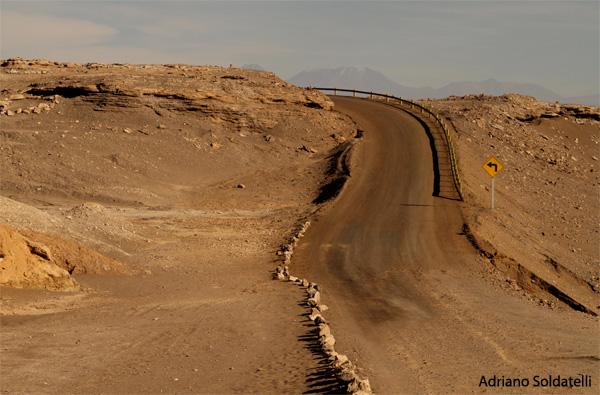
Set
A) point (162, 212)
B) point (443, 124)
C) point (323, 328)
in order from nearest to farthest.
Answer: point (323, 328), point (162, 212), point (443, 124)

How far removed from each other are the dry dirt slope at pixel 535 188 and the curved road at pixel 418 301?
188cm

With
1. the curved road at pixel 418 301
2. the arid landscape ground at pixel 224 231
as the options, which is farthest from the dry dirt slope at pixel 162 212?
the curved road at pixel 418 301

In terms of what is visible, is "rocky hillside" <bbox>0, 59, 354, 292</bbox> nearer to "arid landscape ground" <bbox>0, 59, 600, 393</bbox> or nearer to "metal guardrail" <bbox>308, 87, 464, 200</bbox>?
"arid landscape ground" <bbox>0, 59, 600, 393</bbox>

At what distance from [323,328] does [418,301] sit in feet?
17.1

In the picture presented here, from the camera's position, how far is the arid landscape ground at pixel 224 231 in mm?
16125

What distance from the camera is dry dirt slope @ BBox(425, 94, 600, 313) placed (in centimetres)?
2988

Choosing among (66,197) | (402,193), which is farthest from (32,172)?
(402,193)

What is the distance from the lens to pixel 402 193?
35.6 metres

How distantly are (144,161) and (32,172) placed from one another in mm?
6140

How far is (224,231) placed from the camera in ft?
104

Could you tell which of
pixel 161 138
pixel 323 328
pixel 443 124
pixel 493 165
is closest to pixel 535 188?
pixel 443 124

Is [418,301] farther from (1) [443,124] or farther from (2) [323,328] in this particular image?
(1) [443,124]

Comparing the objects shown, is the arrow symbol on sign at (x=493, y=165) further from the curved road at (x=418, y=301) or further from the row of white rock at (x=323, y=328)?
the row of white rock at (x=323, y=328)

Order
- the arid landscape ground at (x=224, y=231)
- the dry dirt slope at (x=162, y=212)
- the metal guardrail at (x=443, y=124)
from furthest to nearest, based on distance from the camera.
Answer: the metal guardrail at (x=443, y=124)
the arid landscape ground at (x=224, y=231)
the dry dirt slope at (x=162, y=212)
